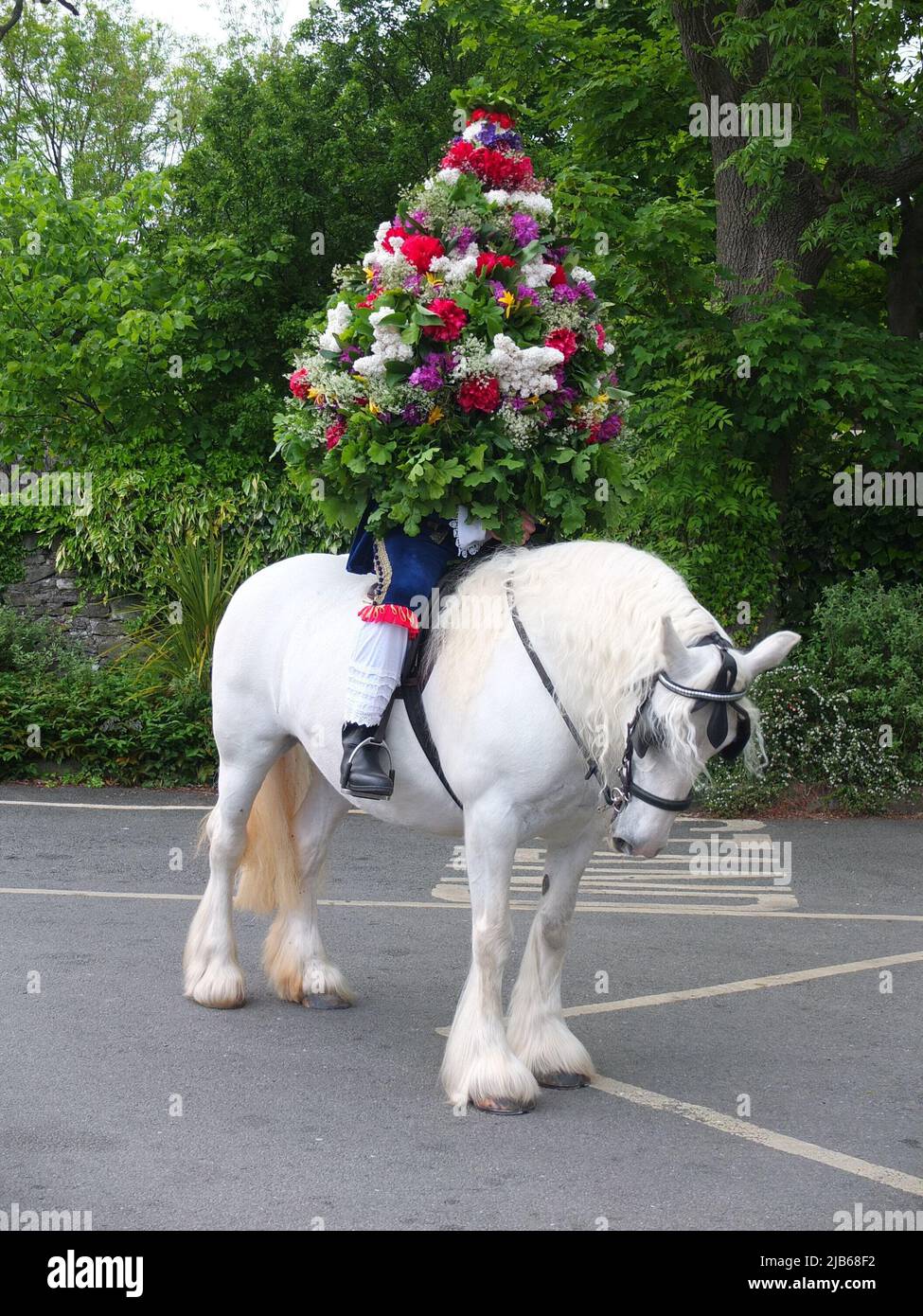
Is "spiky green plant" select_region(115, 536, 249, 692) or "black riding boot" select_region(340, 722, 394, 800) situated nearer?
"black riding boot" select_region(340, 722, 394, 800)

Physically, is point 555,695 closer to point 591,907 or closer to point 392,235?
point 392,235

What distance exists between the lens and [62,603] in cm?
1430

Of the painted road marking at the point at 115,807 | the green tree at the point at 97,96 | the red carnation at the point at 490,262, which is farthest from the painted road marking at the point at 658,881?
the green tree at the point at 97,96

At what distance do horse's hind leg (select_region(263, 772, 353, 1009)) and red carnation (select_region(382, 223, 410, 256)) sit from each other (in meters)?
2.41

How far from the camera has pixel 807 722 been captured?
1127 cm

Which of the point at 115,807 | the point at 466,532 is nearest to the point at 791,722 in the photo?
the point at 115,807

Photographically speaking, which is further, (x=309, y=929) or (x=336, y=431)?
(x=309, y=929)

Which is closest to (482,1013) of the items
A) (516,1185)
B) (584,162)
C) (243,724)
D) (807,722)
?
(516,1185)

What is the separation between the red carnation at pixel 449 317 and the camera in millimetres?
4875

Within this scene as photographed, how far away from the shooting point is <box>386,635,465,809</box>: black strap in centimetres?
497

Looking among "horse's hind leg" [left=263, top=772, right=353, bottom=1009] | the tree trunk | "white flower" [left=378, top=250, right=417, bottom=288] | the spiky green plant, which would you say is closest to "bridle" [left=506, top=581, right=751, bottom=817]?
"white flower" [left=378, top=250, right=417, bottom=288]

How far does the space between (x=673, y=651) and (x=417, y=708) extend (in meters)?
1.22

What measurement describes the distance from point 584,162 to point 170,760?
288 inches

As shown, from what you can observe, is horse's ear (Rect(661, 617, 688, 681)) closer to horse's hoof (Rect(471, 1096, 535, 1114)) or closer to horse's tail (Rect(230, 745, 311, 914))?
horse's hoof (Rect(471, 1096, 535, 1114))
